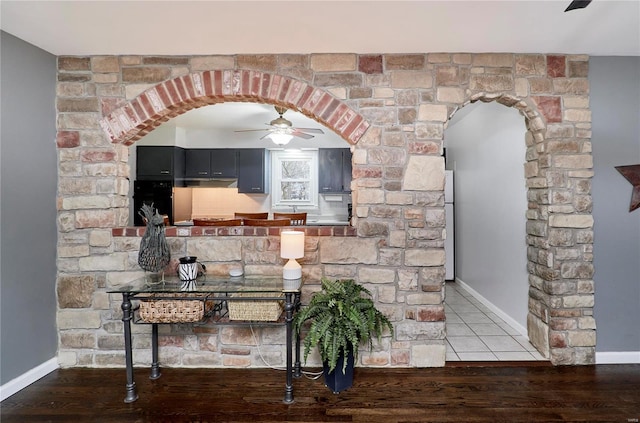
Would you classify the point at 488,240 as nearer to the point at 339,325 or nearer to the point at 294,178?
the point at 339,325

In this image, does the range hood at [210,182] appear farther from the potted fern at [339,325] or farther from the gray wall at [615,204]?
the gray wall at [615,204]

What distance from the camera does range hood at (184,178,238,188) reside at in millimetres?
5672

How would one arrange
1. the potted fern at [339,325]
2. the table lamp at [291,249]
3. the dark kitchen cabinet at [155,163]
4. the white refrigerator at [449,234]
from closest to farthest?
the potted fern at [339,325] → the table lamp at [291,249] → the white refrigerator at [449,234] → the dark kitchen cabinet at [155,163]

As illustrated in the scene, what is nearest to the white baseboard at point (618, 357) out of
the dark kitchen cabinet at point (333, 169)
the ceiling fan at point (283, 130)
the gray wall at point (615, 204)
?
the gray wall at point (615, 204)

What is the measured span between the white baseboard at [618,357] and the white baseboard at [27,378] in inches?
169

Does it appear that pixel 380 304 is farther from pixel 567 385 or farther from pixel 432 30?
pixel 432 30

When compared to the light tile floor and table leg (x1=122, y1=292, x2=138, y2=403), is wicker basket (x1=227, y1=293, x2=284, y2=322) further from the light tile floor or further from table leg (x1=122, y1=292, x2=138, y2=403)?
the light tile floor

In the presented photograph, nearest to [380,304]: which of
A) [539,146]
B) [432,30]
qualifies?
[539,146]

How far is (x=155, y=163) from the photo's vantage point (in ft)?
17.1

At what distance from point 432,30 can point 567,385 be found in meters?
2.67

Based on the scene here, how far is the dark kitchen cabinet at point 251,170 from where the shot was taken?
18.7 feet

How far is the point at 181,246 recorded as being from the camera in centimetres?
264

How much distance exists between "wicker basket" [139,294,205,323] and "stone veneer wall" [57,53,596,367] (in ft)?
1.44

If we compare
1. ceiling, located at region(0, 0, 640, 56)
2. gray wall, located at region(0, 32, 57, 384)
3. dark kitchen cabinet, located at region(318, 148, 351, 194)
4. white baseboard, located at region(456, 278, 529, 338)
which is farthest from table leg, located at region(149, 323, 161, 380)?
dark kitchen cabinet, located at region(318, 148, 351, 194)
